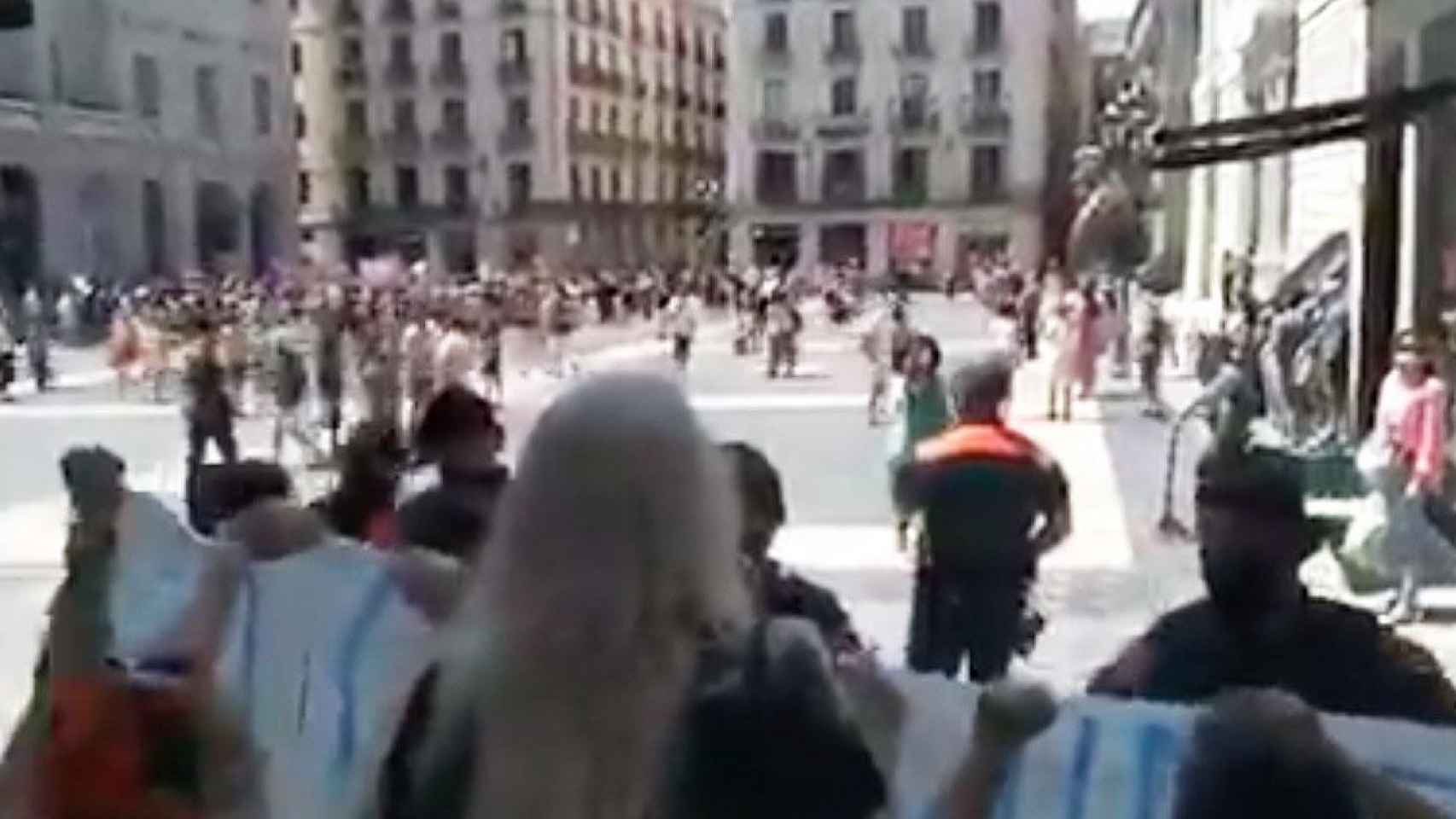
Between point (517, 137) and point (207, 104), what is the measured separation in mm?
22497

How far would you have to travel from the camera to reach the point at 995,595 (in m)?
7.68

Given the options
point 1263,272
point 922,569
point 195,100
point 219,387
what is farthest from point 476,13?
point 922,569

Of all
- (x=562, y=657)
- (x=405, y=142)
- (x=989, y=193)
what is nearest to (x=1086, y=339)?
(x=562, y=657)

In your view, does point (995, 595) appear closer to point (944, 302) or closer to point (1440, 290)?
point (1440, 290)

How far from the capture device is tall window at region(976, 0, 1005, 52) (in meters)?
82.6

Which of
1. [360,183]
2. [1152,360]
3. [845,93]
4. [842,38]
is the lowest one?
[1152,360]

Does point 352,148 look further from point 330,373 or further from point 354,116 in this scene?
point 330,373

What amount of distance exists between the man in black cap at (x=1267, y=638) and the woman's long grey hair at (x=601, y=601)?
1339 mm

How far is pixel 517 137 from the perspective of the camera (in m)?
82.9

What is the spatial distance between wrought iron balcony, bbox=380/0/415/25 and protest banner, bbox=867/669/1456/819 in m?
84.3

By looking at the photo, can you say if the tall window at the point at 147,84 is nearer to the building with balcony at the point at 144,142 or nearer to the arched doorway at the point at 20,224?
the building with balcony at the point at 144,142

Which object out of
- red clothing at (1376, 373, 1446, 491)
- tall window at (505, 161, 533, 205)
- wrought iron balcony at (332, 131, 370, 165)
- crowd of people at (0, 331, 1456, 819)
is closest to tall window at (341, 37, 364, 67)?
wrought iron balcony at (332, 131, 370, 165)

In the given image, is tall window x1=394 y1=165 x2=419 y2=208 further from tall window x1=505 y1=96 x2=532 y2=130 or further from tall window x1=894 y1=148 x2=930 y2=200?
tall window x1=894 y1=148 x2=930 y2=200

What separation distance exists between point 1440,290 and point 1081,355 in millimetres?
6998
